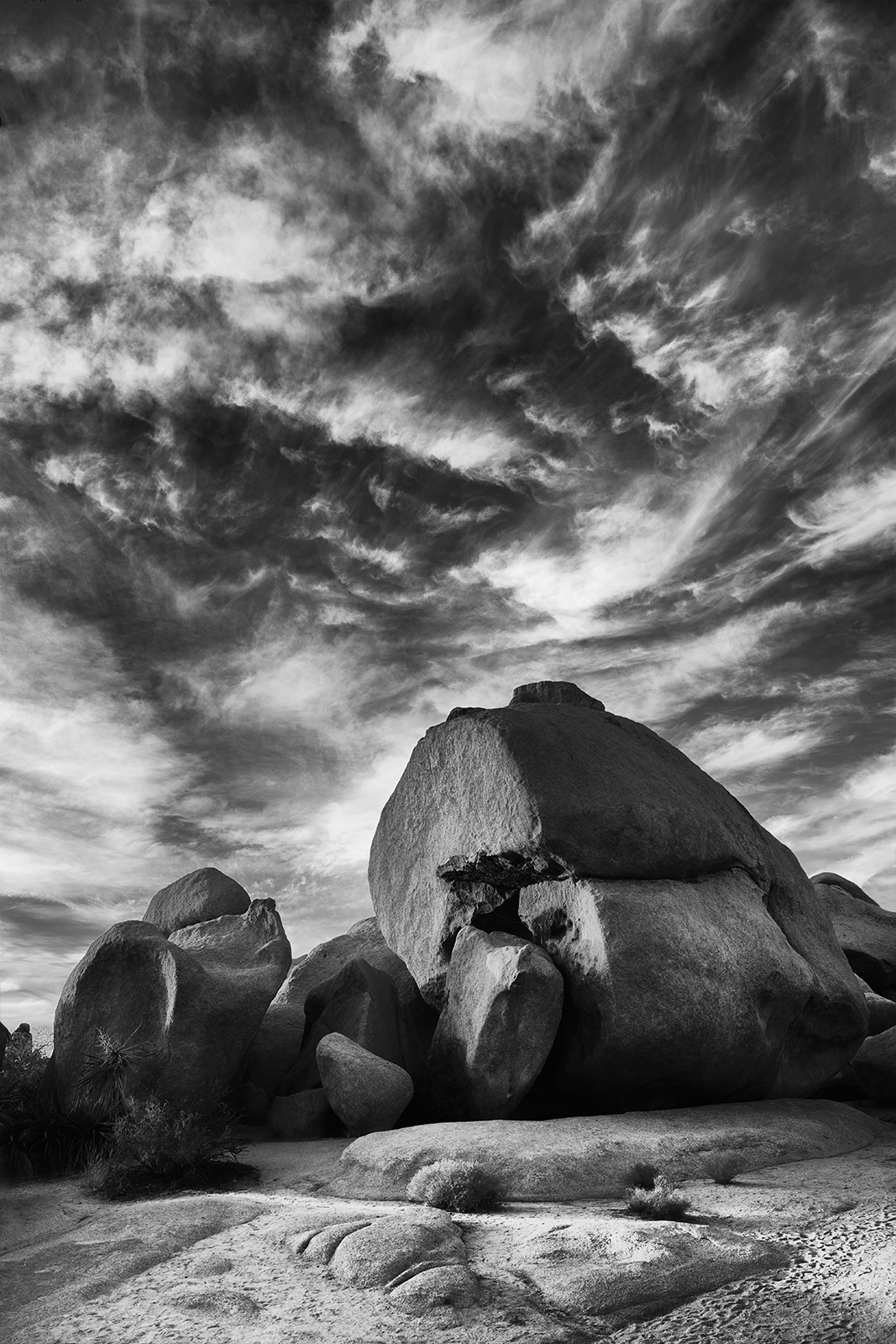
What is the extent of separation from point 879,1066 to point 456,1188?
454 inches

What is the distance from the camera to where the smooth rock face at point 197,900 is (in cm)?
A: 2300

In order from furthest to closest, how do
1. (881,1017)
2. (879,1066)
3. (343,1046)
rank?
(881,1017), (879,1066), (343,1046)

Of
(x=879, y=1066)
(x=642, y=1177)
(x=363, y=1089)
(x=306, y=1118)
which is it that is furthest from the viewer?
(x=879, y=1066)

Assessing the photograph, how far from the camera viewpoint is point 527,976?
14453mm

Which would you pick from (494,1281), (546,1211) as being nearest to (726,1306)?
(494,1281)

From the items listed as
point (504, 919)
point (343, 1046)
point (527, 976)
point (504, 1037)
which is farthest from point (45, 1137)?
point (504, 919)

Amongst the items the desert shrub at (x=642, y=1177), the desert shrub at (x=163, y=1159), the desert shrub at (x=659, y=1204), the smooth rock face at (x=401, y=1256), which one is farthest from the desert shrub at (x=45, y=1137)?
the desert shrub at (x=659, y=1204)

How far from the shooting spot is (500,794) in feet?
54.6

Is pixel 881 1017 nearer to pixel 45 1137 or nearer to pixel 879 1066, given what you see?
pixel 879 1066

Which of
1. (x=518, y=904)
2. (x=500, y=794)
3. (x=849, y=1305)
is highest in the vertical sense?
(x=500, y=794)

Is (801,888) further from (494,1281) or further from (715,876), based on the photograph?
(494,1281)

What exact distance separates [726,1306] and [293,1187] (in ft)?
22.8

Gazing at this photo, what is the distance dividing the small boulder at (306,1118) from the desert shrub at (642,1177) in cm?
654

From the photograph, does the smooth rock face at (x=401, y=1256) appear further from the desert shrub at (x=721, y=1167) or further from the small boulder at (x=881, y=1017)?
the small boulder at (x=881, y=1017)
